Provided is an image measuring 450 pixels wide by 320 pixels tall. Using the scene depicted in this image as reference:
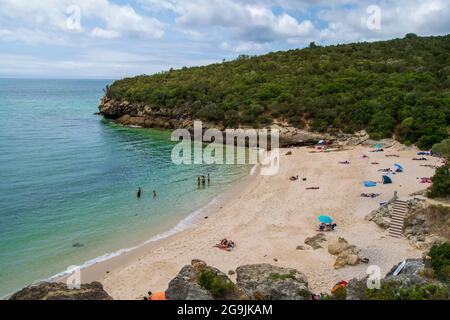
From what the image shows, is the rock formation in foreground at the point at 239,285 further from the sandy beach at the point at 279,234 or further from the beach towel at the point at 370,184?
the beach towel at the point at 370,184

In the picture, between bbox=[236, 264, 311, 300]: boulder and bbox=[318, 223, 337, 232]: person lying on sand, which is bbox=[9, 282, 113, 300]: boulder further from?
bbox=[318, 223, 337, 232]: person lying on sand

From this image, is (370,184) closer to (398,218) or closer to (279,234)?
(398,218)

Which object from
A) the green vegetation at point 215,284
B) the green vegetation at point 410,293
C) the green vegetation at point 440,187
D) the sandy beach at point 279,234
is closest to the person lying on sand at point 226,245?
the sandy beach at point 279,234

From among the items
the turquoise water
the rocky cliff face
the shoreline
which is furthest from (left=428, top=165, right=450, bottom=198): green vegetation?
the rocky cliff face

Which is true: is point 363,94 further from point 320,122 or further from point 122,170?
point 122,170

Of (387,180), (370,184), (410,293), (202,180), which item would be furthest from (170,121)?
(410,293)

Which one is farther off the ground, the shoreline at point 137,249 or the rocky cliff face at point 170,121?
the rocky cliff face at point 170,121

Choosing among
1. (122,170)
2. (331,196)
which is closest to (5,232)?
(122,170)
